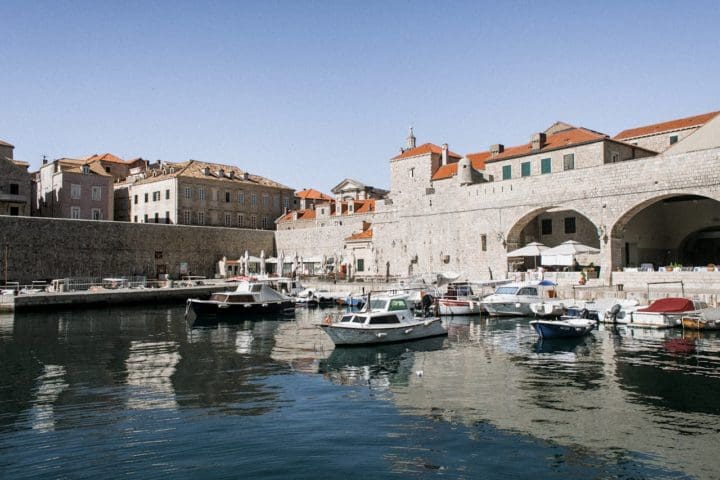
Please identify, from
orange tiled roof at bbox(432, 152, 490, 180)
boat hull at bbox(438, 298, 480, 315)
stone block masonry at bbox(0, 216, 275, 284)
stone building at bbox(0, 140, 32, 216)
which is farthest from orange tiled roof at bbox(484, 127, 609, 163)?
stone building at bbox(0, 140, 32, 216)

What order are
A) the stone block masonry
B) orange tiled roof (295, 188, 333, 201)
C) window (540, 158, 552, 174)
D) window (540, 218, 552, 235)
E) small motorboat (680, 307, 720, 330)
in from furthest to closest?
orange tiled roof (295, 188, 333, 201), the stone block masonry, window (540, 218, 552, 235), window (540, 158, 552, 174), small motorboat (680, 307, 720, 330)

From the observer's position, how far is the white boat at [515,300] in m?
26.5

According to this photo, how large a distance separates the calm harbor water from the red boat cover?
92.2 inches

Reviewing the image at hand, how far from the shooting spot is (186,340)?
2045 cm

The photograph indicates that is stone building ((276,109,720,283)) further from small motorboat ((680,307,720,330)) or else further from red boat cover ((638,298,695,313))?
small motorboat ((680,307,720,330))

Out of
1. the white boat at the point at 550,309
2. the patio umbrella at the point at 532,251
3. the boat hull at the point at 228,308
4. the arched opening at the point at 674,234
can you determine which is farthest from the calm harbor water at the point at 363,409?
the arched opening at the point at 674,234

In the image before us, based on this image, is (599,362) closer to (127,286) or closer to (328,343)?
(328,343)

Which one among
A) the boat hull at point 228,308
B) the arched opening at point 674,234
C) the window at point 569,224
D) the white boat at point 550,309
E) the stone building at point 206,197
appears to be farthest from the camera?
the stone building at point 206,197

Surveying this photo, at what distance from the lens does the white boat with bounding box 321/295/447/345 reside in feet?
59.8

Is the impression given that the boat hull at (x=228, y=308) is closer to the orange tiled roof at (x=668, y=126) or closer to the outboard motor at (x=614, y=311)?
the outboard motor at (x=614, y=311)

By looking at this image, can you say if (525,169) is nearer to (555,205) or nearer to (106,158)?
(555,205)

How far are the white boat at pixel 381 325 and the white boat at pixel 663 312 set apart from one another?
782 cm

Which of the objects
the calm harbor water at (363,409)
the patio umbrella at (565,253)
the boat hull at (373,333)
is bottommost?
the calm harbor water at (363,409)

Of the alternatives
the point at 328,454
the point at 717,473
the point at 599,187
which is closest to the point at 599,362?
the point at 717,473
